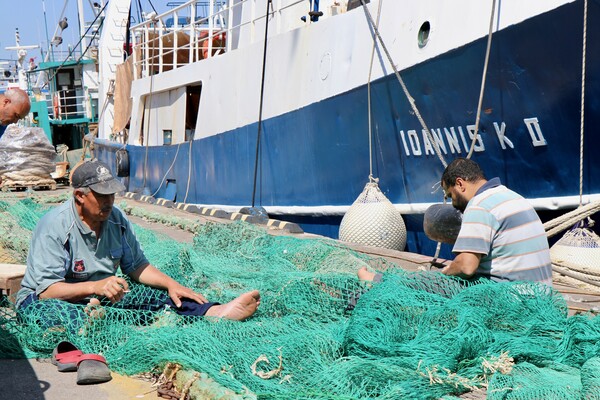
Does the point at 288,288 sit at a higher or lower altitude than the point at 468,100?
lower

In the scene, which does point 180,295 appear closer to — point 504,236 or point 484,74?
point 504,236

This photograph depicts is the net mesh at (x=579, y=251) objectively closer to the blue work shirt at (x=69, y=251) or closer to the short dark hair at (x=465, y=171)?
the short dark hair at (x=465, y=171)

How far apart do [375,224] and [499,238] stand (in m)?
3.80

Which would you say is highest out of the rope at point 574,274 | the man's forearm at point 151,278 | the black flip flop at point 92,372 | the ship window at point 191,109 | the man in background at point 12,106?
the ship window at point 191,109

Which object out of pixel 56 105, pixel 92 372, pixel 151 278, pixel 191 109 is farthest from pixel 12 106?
pixel 56 105

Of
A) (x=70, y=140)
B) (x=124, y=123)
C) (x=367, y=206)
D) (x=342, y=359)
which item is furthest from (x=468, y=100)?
(x=70, y=140)

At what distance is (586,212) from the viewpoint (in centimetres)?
582

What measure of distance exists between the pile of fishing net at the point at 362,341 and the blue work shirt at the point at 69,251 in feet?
0.64

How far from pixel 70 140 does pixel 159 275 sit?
26351 mm

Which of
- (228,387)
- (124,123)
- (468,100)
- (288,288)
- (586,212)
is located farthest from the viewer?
(124,123)

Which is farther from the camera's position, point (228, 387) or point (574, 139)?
point (574, 139)

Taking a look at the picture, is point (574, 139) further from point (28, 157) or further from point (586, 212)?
point (28, 157)

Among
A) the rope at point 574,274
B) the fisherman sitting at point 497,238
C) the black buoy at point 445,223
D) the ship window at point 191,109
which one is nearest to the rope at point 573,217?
the rope at point 574,274

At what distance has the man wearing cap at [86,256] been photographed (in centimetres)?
356
